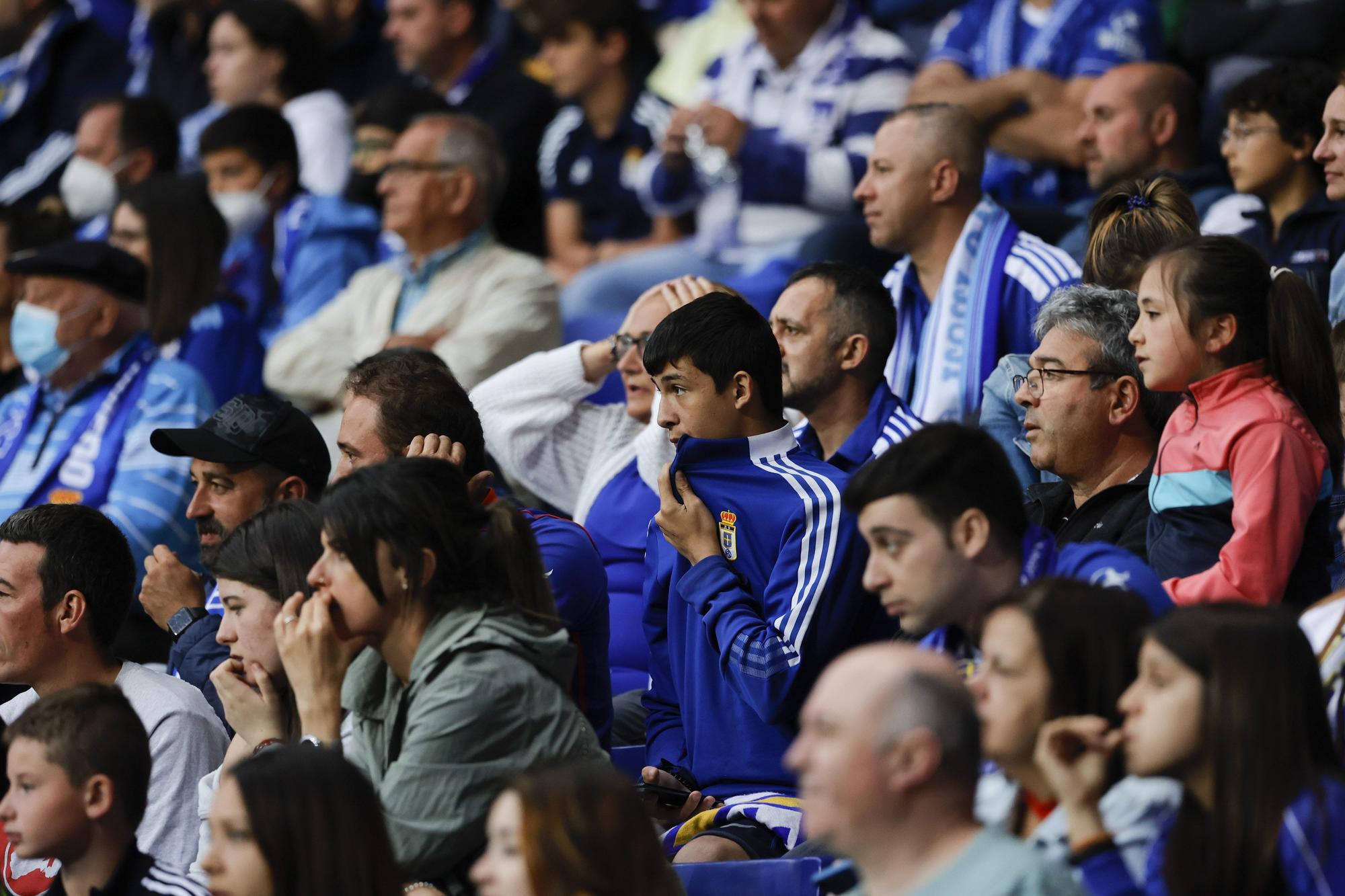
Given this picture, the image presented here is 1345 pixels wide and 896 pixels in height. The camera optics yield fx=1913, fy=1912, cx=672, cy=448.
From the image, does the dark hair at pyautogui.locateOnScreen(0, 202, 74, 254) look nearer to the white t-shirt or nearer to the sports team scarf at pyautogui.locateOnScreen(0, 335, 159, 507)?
the sports team scarf at pyautogui.locateOnScreen(0, 335, 159, 507)

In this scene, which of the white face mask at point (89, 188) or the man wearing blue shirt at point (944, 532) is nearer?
the man wearing blue shirt at point (944, 532)

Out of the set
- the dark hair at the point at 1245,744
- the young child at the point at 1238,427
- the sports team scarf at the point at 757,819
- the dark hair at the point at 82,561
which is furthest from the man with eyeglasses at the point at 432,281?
the dark hair at the point at 1245,744

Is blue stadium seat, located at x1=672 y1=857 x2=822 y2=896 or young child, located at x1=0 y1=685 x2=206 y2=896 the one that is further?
blue stadium seat, located at x1=672 y1=857 x2=822 y2=896

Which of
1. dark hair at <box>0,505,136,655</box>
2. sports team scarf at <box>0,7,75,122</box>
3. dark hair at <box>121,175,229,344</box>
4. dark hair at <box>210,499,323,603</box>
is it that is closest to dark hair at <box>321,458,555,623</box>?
dark hair at <box>210,499,323,603</box>

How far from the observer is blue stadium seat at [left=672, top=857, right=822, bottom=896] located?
356 centimetres

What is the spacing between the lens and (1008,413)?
4828mm

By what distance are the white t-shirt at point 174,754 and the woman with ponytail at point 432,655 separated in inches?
22.0

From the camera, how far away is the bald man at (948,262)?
5332 millimetres

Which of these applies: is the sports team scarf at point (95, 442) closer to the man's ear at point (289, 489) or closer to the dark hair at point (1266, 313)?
the man's ear at point (289, 489)

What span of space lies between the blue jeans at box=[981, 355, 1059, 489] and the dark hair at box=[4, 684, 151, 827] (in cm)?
227

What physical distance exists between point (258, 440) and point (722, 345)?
1304 millimetres

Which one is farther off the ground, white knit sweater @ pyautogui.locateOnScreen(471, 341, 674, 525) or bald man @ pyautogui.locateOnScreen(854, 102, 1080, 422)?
bald man @ pyautogui.locateOnScreen(854, 102, 1080, 422)

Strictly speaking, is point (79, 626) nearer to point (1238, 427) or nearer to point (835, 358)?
point (835, 358)

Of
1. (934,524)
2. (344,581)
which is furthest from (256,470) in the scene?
(934,524)
